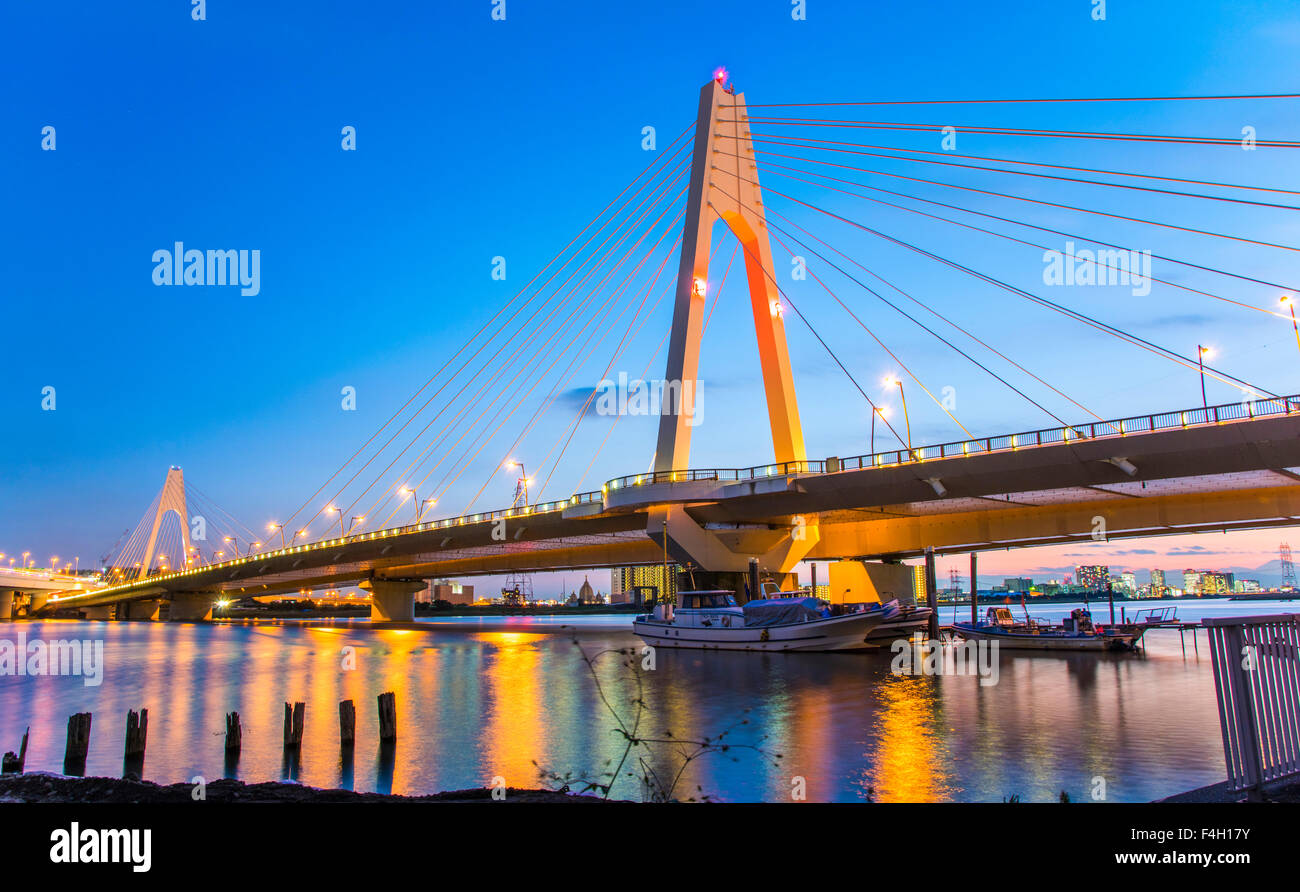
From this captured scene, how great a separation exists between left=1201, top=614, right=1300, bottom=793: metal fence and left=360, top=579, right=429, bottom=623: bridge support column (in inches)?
3786

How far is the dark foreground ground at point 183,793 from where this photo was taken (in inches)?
366

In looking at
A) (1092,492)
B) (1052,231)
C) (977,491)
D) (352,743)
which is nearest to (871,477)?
(977,491)

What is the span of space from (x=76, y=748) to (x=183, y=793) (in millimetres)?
8353

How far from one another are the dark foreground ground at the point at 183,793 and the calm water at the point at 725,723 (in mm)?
2907

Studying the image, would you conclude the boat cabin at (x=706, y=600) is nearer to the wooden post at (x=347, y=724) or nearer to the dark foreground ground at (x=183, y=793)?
the wooden post at (x=347, y=724)

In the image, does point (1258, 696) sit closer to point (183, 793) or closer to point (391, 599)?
point (183, 793)

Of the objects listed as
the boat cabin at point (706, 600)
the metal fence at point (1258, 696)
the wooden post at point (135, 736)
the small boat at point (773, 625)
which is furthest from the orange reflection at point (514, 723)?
the metal fence at point (1258, 696)

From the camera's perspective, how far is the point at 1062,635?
132 ft

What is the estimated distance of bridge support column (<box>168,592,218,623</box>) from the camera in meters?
114
